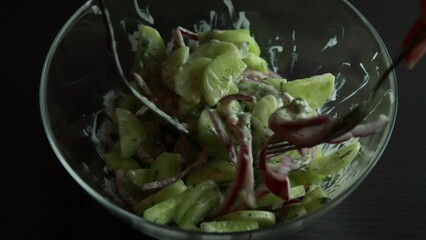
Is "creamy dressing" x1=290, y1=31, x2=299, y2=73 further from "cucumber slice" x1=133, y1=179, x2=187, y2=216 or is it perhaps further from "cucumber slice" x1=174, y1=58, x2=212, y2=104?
"cucumber slice" x1=133, y1=179, x2=187, y2=216

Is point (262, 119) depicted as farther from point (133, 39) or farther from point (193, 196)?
point (133, 39)

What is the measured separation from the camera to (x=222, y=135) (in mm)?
696

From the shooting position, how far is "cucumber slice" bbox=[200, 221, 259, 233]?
0.63 metres

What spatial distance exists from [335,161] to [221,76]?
0.18 metres

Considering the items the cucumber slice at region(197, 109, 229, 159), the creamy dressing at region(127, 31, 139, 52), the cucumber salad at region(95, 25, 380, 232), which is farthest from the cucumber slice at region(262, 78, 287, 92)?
the creamy dressing at region(127, 31, 139, 52)

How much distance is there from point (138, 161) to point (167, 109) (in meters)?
0.08

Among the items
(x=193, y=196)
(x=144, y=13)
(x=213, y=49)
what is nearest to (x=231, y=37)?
(x=213, y=49)

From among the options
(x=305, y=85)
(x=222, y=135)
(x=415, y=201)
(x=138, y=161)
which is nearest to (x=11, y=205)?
(x=138, y=161)

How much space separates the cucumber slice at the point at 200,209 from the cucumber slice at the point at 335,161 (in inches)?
5.0

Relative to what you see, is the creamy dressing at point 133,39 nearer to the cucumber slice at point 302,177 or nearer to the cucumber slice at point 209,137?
the cucumber slice at point 209,137

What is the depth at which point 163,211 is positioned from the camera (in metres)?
0.64

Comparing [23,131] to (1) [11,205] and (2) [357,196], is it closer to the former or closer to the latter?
(1) [11,205]

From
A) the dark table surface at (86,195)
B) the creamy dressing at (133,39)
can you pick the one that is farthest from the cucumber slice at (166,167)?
the creamy dressing at (133,39)

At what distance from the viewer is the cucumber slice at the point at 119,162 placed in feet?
2.46
